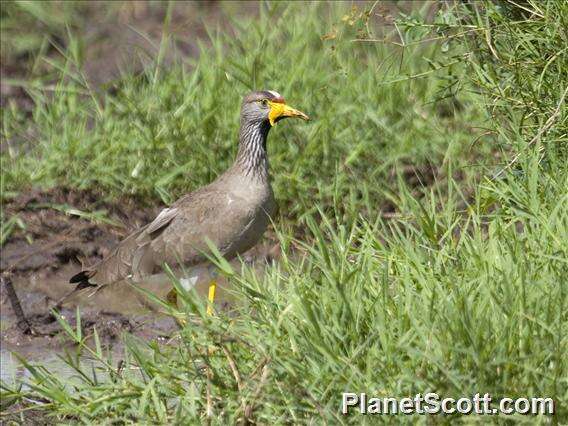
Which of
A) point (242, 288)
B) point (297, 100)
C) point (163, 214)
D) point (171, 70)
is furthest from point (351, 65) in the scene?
point (242, 288)

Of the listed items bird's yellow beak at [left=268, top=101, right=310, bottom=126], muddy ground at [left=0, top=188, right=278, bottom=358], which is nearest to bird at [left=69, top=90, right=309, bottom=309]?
bird's yellow beak at [left=268, top=101, right=310, bottom=126]

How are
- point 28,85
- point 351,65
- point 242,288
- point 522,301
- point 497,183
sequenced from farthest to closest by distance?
1. point 28,85
2. point 351,65
3. point 497,183
4. point 242,288
5. point 522,301

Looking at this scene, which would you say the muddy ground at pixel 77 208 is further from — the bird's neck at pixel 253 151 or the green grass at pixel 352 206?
the bird's neck at pixel 253 151

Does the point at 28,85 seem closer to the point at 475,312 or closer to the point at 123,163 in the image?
the point at 123,163

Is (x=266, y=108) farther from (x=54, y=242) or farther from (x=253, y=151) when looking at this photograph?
(x=54, y=242)

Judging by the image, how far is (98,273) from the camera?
7.36m

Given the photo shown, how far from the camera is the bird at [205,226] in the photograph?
285 inches

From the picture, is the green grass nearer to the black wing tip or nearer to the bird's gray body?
the bird's gray body

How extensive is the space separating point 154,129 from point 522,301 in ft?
13.5

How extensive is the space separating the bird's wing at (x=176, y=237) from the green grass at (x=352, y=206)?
0.38 meters

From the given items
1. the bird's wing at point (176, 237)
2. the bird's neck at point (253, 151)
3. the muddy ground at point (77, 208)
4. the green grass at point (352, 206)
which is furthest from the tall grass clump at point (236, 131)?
the bird's wing at point (176, 237)

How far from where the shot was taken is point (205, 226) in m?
7.28

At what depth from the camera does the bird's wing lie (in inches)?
285

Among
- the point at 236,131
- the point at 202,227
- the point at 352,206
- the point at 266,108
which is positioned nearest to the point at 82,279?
the point at 202,227
